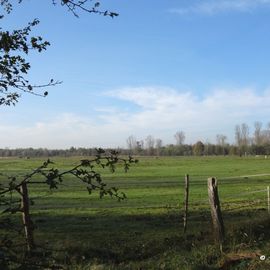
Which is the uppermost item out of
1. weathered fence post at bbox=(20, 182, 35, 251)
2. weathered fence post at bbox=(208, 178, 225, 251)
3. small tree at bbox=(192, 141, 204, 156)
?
small tree at bbox=(192, 141, 204, 156)

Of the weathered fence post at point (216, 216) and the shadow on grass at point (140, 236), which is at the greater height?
the weathered fence post at point (216, 216)

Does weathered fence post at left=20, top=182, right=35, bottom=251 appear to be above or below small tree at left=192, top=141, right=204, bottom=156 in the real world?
below

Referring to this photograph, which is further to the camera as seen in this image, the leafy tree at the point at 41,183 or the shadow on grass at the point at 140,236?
the shadow on grass at the point at 140,236

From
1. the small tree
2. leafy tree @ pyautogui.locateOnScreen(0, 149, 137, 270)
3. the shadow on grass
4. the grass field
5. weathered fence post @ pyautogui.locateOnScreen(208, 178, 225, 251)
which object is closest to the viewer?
leafy tree @ pyautogui.locateOnScreen(0, 149, 137, 270)

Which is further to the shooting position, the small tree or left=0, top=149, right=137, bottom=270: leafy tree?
the small tree

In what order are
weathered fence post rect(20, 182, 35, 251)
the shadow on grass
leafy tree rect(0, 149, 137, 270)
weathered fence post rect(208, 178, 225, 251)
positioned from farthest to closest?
weathered fence post rect(208, 178, 225, 251) < the shadow on grass < weathered fence post rect(20, 182, 35, 251) < leafy tree rect(0, 149, 137, 270)

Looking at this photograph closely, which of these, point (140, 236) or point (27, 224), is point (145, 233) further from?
point (27, 224)

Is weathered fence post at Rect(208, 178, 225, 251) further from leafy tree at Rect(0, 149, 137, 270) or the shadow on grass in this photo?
leafy tree at Rect(0, 149, 137, 270)

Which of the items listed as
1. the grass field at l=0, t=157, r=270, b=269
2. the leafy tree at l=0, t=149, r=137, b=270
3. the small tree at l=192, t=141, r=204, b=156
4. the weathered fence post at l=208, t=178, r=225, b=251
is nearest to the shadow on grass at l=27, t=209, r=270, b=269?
the grass field at l=0, t=157, r=270, b=269

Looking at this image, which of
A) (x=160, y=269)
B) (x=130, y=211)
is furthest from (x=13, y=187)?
(x=130, y=211)

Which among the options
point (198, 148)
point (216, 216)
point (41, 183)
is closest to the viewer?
point (41, 183)

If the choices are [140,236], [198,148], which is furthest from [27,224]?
[198,148]

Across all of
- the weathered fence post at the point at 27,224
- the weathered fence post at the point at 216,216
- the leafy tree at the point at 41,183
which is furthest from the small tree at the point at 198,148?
the leafy tree at the point at 41,183

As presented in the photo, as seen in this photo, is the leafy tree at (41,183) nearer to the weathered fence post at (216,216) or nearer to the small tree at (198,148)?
the weathered fence post at (216,216)
